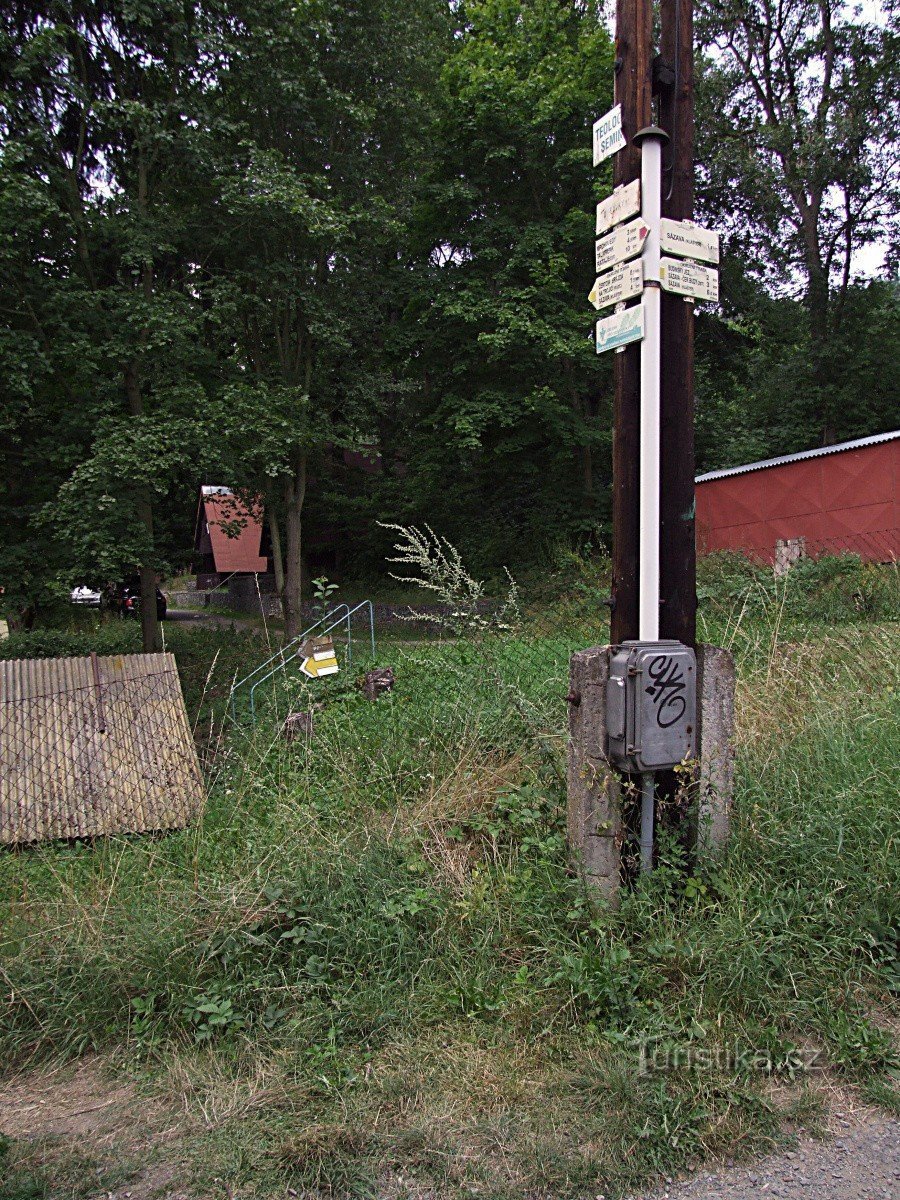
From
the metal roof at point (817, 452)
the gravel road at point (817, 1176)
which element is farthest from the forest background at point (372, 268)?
the gravel road at point (817, 1176)

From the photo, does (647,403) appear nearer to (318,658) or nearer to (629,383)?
(629,383)

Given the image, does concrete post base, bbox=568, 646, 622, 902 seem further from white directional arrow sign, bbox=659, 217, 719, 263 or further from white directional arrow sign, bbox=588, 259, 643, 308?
white directional arrow sign, bbox=659, 217, 719, 263

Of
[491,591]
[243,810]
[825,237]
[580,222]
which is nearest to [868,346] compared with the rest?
[825,237]

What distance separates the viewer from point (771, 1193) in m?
2.26

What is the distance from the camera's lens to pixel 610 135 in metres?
3.49

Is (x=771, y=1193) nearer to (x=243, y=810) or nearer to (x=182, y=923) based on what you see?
(x=182, y=923)

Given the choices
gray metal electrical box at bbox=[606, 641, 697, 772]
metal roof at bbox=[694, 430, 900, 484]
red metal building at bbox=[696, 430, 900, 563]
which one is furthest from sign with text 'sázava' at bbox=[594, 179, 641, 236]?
metal roof at bbox=[694, 430, 900, 484]

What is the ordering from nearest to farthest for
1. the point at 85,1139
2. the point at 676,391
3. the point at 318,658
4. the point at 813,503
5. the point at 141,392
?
the point at 85,1139
the point at 676,391
the point at 318,658
the point at 141,392
the point at 813,503

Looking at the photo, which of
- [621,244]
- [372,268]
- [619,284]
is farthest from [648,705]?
[372,268]

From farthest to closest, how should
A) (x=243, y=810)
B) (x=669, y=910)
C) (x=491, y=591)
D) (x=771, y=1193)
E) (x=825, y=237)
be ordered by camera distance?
(x=825, y=237) < (x=491, y=591) < (x=243, y=810) < (x=669, y=910) < (x=771, y=1193)

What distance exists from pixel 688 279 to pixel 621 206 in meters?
0.42

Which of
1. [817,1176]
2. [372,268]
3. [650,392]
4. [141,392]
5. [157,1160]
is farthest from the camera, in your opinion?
[372,268]

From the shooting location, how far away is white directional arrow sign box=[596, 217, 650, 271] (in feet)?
11.0

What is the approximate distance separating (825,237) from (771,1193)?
87.6ft
